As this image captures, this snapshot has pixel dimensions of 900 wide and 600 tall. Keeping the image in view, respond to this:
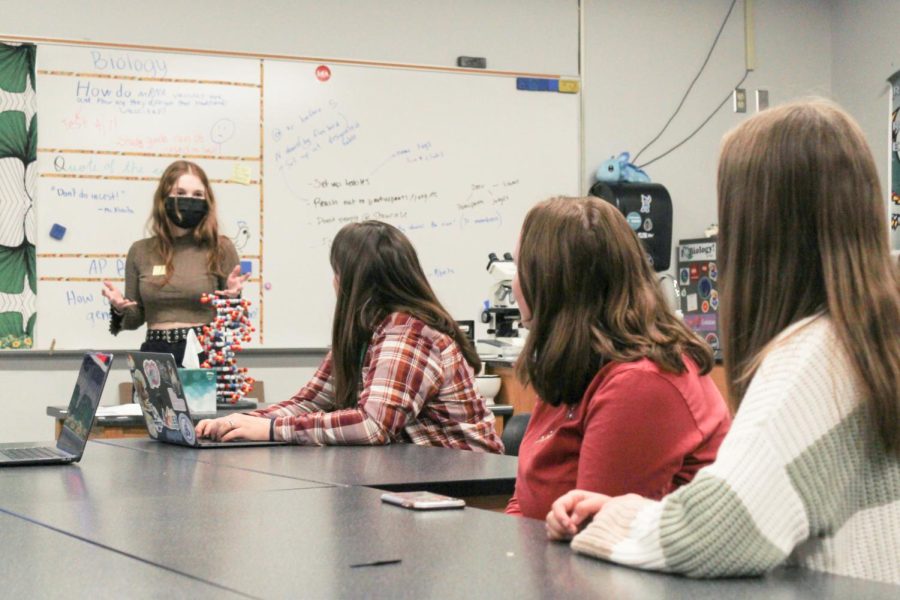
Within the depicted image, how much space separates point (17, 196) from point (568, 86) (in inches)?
105

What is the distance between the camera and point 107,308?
505 cm

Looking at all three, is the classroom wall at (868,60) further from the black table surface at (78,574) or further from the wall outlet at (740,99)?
the black table surface at (78,574)

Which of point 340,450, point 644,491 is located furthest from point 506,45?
point 644,491

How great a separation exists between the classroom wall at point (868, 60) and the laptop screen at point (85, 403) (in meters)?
4.34

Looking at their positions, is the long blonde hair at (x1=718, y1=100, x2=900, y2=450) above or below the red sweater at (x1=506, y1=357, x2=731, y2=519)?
above

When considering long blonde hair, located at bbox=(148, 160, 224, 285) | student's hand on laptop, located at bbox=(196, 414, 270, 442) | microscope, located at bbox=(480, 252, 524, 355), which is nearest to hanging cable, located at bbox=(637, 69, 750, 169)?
microscope, located at bbox=(480, 252, 524, 355)

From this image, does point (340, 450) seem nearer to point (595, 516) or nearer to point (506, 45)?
point (595, 516)

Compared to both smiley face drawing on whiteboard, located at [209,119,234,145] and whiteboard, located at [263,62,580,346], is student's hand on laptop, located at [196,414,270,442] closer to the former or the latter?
whiteboard, located at [263,62,580,346]

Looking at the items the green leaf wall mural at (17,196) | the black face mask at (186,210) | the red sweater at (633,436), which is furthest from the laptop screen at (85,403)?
the green leaf wall mural at (17,196)

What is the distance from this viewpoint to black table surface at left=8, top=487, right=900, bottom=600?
105 centimetres

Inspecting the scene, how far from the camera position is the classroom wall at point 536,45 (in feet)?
16.6

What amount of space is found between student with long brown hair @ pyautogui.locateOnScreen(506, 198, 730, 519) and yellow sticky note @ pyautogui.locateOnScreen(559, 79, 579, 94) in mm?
4116

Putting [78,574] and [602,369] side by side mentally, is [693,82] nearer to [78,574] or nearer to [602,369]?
[602,369]

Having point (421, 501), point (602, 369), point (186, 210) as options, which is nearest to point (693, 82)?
point (186, 210)
